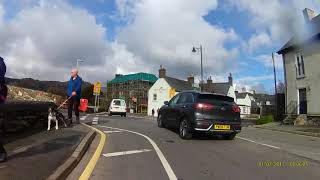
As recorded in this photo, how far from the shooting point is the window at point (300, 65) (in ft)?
107

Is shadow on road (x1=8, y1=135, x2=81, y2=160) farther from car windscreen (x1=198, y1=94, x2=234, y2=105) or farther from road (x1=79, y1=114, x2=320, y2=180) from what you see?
car windscreen (x1=198, y1=94, x2=234, y2=105)

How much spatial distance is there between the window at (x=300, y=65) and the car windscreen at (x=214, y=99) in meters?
19.3

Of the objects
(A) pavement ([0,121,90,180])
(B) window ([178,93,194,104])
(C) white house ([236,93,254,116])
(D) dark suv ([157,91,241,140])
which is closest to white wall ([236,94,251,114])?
(C) white house ([236,93,254,116])

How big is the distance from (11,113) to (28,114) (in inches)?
77.3

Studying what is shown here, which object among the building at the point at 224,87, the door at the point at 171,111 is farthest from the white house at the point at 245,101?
the door at the point at 171,111

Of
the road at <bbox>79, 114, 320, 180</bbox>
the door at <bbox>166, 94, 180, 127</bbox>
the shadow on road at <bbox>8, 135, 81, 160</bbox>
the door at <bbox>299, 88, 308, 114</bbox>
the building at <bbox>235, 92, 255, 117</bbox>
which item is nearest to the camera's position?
the road at <bbox>79, 114, 320, 180</bbox>

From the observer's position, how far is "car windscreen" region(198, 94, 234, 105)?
14688 millimetres

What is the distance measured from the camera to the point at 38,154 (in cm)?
873

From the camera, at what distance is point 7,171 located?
6.80 meters

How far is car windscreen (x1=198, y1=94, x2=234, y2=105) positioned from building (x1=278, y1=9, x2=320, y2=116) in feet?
51.9

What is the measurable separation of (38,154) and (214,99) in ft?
24.7

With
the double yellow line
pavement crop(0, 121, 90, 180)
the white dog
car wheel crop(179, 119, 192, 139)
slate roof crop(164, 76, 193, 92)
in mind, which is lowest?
the double yellow line

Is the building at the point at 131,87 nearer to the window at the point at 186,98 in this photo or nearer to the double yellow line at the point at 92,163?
the window at the point at 186,98

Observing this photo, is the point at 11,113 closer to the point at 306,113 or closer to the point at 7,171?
the point at 7,171
